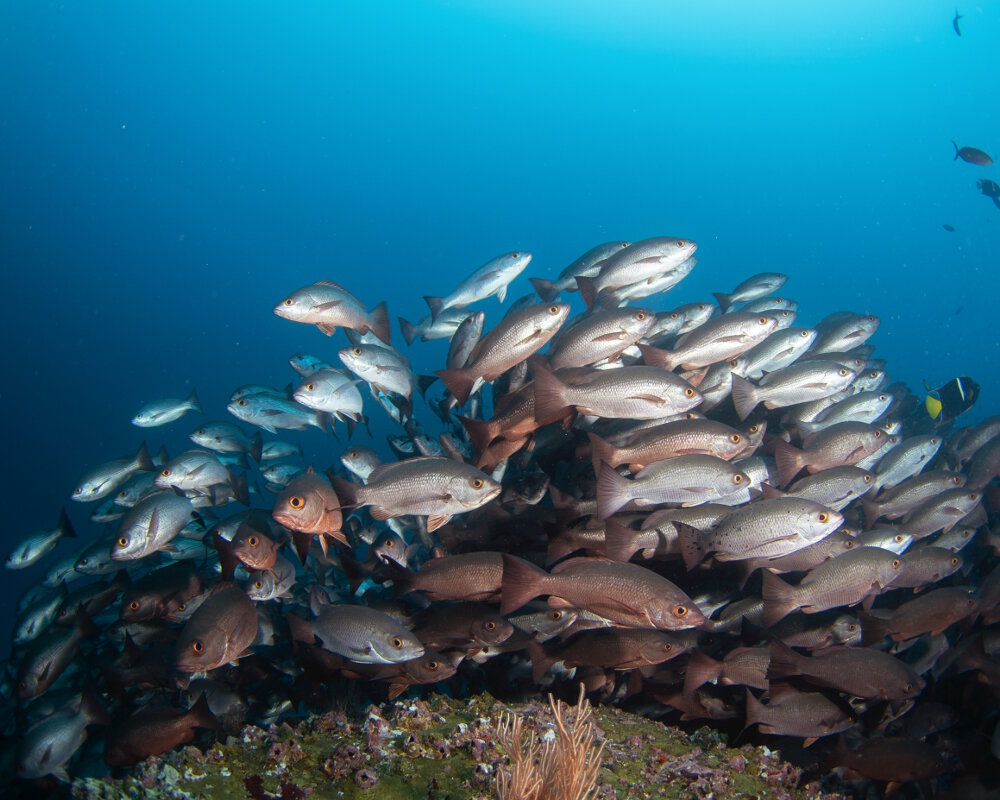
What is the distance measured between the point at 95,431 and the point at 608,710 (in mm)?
69557

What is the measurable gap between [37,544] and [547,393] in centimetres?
800

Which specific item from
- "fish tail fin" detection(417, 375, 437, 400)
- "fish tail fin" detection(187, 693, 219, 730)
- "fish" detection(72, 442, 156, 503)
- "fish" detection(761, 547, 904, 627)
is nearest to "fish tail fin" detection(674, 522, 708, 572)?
"fish" detection(761, 547, 904, 627)

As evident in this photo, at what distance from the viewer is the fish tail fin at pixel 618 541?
4.32 metres

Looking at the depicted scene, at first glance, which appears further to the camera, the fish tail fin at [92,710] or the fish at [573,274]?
the fish at [573,274]

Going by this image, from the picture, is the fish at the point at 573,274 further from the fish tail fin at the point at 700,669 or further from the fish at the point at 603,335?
the fish tail fin at the point at 700,669

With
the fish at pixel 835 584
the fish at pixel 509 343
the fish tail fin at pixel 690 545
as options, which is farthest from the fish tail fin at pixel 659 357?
the fish at pixel 835 584

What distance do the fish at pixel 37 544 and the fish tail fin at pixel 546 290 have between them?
7.32m

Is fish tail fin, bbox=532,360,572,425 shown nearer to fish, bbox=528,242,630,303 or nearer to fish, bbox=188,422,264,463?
fish, bbox=528,242,630,303

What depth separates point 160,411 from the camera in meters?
8.22

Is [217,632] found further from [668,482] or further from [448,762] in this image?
[668,482]

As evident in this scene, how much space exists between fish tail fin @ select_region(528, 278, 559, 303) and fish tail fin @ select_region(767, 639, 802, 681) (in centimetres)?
421

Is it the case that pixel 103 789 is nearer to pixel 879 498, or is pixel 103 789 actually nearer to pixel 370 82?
pixel 879 498

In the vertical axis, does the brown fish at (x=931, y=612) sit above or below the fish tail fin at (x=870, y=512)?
below

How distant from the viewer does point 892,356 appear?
98375 millimetres
